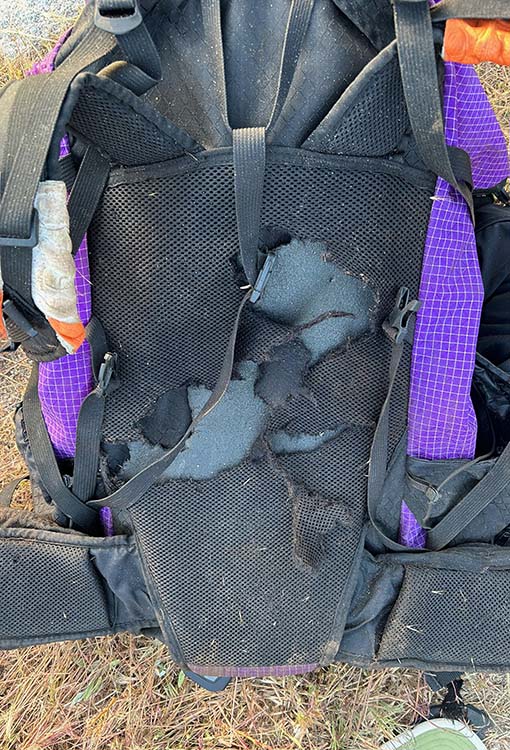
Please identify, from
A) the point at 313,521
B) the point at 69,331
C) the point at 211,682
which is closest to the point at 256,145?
the point at 69,331

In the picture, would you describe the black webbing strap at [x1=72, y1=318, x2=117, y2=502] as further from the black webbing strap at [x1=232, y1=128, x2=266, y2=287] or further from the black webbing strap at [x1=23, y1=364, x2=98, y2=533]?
the black webbing strap at [x1=232, y1=128, x2=266, y2=287]

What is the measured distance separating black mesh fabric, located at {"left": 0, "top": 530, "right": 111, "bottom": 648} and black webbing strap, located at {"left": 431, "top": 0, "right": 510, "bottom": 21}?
3.55 feet

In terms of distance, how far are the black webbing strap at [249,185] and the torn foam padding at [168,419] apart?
28cm

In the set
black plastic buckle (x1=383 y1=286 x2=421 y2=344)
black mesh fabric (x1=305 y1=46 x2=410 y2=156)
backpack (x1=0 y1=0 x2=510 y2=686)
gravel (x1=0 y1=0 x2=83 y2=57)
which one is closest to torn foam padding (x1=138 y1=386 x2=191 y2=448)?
backpack (x1=0 y1=0 x2=510 y2=686)

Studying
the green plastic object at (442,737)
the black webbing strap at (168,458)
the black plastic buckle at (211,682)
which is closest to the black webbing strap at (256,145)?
the black webbing strap at (168,458)

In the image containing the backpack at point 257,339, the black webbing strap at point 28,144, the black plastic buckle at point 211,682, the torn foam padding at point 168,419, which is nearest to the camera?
the black webbing strap at point 28,144

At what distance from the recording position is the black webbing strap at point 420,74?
896mm

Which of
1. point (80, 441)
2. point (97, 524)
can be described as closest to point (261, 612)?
point (97, 524)

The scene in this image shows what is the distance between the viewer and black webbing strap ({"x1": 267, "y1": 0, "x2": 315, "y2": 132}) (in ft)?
3.10

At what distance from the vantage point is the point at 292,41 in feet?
3.12

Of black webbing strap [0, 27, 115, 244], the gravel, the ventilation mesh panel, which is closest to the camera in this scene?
black webbing strap [0, 27, 115, 244]

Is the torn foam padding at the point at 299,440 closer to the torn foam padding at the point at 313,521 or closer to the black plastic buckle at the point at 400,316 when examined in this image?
the torn foam padding at the point at 313,521

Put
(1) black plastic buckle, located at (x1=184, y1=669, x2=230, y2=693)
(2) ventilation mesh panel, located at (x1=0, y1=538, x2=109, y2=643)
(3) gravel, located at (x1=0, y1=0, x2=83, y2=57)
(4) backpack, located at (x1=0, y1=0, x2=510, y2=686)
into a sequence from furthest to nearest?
1. (3) gravel, located at (x1=0, y1=0, x2=83, y2=57)
2. (1) black plastic buckle, located at (x1=184, y1=669, x2=230, y2=693)
3. (2) ventilation mesh panel, located at (x1=0, y1=538, x2=109, y2=643)
4. (4) backpack, located at (x1=0, y1=0, x2=510, y2=686)

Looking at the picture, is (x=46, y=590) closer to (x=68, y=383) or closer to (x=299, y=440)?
(x=68, y=383)
